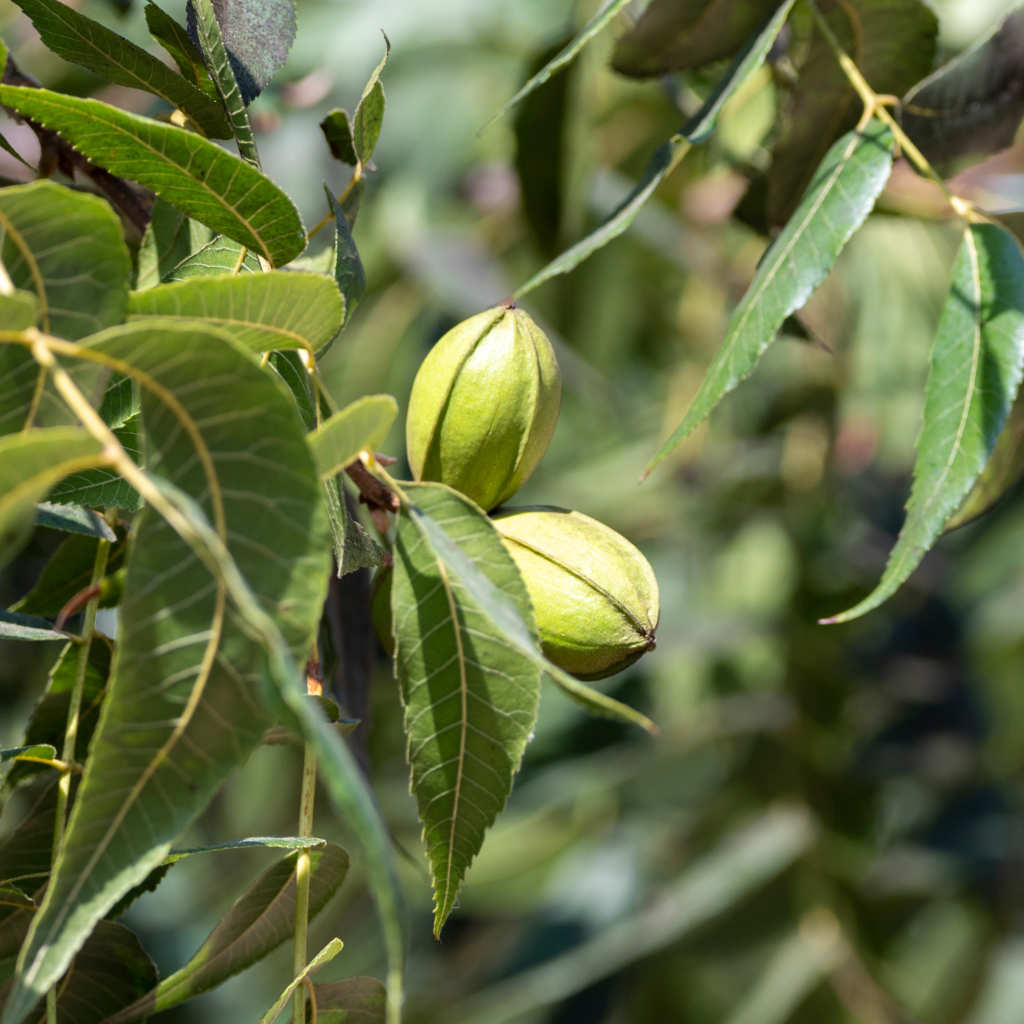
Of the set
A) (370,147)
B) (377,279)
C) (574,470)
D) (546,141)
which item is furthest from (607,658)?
(574,470)

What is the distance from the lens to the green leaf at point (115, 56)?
2.46 ft

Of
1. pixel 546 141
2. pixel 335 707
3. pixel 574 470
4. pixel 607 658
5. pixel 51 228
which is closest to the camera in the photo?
pixel 51 228

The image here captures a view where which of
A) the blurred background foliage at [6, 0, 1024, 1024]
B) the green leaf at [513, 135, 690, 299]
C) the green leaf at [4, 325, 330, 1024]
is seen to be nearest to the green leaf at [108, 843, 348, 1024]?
the green leaf at [4, 325, 330, 1024]

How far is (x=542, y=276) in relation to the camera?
32.7 inches

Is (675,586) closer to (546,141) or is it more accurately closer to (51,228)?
(546,141)

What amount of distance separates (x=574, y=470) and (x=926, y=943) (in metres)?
1.35

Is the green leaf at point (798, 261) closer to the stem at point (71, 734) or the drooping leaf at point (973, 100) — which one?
the drooping leaf at point (973, 100)

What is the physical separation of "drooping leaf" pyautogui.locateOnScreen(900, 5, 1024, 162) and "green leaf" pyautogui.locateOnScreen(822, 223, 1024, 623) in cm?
13

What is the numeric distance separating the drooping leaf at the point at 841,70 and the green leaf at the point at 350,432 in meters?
0.61

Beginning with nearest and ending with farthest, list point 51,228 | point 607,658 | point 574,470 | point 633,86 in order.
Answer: point 51,228
point 607,658
point 633,86
point 574,470

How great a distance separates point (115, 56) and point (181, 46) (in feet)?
0.15

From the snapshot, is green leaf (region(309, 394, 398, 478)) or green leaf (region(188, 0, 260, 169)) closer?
green leaf (region(309, 394, 398, 478))

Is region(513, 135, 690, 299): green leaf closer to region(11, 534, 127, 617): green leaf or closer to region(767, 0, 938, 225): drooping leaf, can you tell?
region(767, 0, 938, 225): drooping leaf

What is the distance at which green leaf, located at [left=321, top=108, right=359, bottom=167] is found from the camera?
2.59ft
